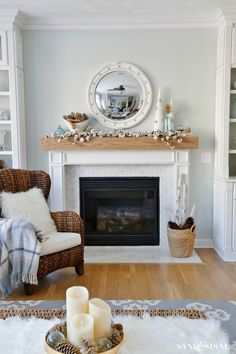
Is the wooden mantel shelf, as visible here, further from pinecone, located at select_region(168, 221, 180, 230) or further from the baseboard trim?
the baseboard trim

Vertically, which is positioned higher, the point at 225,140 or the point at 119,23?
the point at 119,23

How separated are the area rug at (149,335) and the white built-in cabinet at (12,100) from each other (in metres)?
2.45

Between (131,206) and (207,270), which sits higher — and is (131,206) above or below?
above

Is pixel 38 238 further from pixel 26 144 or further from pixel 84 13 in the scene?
pixel 84 13

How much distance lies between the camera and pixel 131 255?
12.8 ft

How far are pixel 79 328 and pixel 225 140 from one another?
2.96 m

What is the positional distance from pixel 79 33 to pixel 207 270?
3.00 metres

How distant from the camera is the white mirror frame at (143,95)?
3.91 meters

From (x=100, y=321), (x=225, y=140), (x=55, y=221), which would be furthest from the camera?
(x=225, y=140)

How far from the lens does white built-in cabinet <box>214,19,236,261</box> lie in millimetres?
3619

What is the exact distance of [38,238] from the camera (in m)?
2.87

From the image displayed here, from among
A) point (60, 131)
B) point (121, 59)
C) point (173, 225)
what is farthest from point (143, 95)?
point (173, 225)

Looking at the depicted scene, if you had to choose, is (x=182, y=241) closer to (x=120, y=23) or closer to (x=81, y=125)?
(x=81, y=125)

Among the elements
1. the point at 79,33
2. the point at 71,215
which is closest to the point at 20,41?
the point at 79,33
